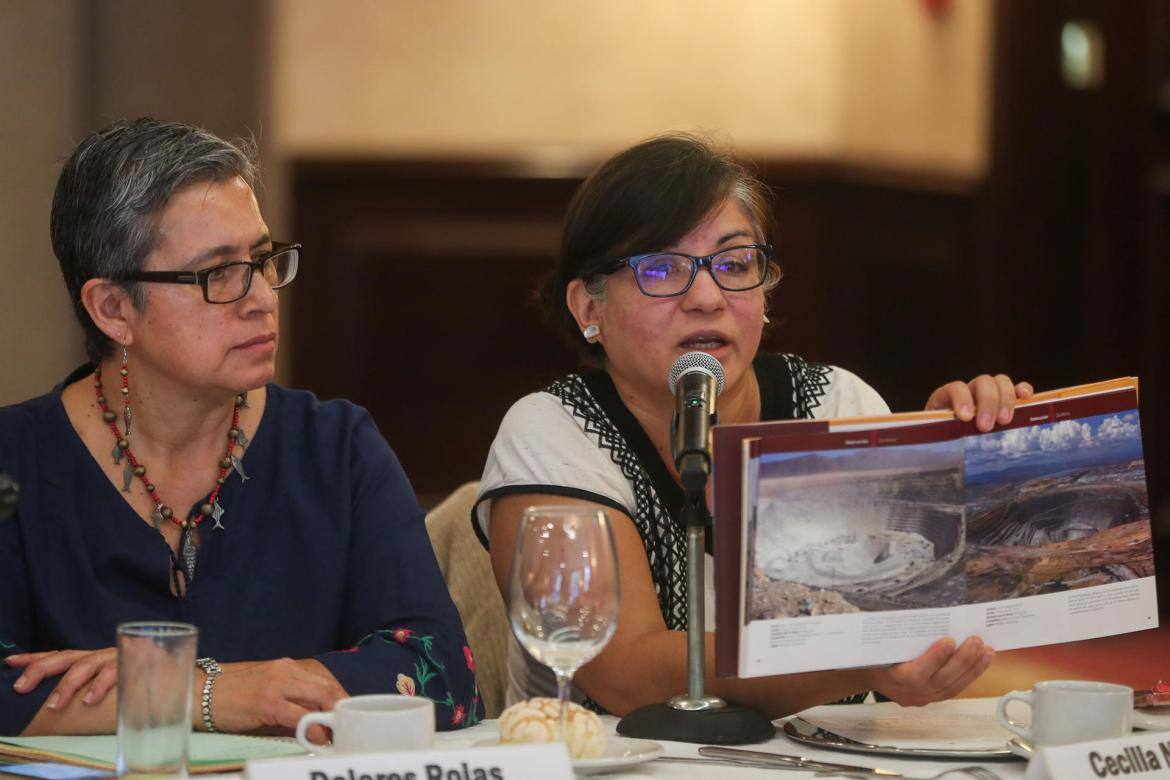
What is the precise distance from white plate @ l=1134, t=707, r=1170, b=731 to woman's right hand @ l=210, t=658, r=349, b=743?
0.85m

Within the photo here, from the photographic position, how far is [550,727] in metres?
1.33

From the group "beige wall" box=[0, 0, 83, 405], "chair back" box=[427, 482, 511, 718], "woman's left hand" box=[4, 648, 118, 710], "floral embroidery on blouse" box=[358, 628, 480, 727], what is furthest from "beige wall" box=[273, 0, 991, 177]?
"woman's left hand" box=[4, 648, 118, 710]

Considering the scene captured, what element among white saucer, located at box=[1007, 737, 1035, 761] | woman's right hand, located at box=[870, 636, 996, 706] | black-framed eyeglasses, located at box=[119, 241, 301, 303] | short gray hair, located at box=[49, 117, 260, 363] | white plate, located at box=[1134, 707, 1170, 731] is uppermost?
short gray hair, located at box=[49, 117, 260, 363]

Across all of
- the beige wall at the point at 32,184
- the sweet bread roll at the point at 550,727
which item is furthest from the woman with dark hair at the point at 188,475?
the beige wall at the point at 32,184

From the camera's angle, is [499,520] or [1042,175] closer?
[499,520]

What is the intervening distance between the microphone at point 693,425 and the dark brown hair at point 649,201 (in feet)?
1.71

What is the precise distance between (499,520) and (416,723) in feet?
2.61

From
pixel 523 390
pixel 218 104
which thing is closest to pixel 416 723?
pixel 218 104

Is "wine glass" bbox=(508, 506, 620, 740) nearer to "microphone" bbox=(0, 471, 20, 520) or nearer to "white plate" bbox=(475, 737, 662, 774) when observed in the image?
"white plate" bbox=(475, 737, 662, 774)

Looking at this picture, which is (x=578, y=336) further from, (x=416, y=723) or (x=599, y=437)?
(x=416, y=723)

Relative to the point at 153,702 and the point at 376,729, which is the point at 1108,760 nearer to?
the point at 376,729

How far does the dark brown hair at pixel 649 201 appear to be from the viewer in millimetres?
2078

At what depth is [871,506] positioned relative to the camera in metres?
1.48

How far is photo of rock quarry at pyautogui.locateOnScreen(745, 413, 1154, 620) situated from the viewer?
1.45 m
